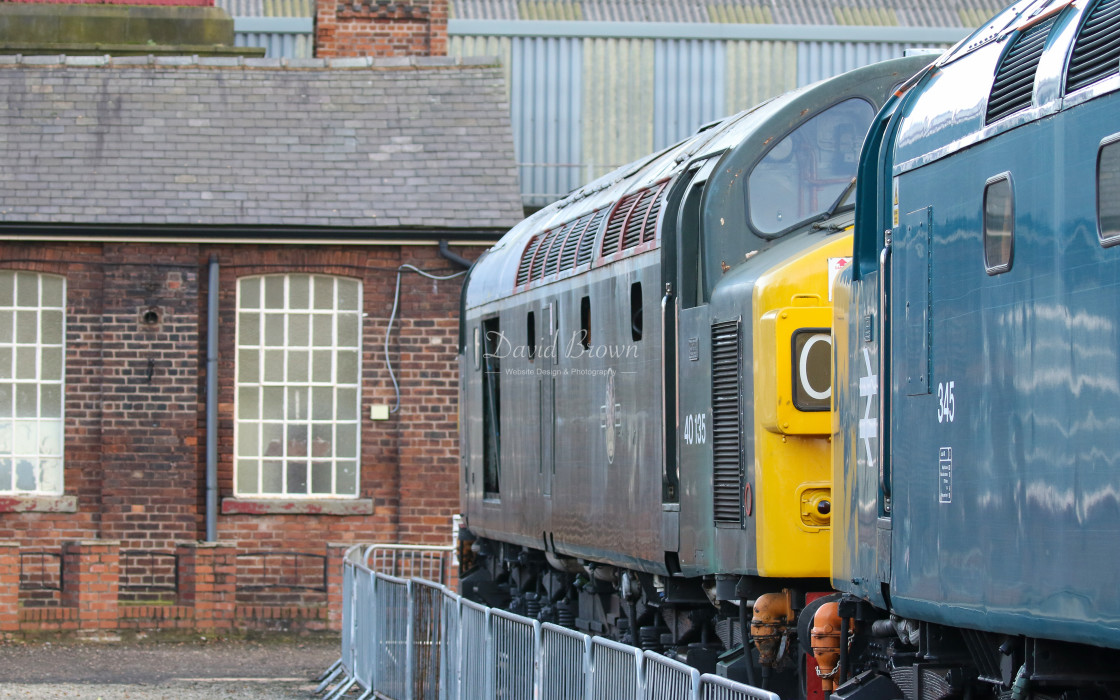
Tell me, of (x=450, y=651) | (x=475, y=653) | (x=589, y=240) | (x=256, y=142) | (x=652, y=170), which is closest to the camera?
(x=475, y=653)

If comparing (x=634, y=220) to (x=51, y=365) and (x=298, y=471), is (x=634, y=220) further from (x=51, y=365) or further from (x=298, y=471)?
(x=51, y=365)

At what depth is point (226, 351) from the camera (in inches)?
784

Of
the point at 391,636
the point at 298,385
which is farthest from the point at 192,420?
the point at 391,636

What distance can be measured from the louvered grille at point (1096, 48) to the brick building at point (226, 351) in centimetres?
1445

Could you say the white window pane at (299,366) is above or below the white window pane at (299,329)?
below

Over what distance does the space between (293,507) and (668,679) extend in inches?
509

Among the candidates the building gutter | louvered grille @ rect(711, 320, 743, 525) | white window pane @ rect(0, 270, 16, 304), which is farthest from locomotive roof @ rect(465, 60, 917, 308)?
white window pane @ rect(0, 270, 16, 304)

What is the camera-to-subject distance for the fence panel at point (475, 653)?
34.9ft

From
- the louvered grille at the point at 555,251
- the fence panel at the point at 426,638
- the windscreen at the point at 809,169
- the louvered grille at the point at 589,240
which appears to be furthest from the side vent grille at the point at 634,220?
the fence panel at the point at 426,638

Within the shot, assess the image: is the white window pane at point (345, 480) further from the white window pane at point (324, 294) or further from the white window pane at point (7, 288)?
the white window pane at point (7, 288)

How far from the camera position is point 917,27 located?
30.9 meters

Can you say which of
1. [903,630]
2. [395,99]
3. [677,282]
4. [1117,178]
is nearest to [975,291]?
[1117,178]

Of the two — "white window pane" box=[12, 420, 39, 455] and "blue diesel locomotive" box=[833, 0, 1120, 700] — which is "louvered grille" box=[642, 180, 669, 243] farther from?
"white window pane" box=[12, 420, 39, 455]

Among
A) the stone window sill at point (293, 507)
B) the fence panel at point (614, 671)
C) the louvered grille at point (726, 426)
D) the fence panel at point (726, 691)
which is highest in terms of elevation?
the louvered grille at point (726, 426)
